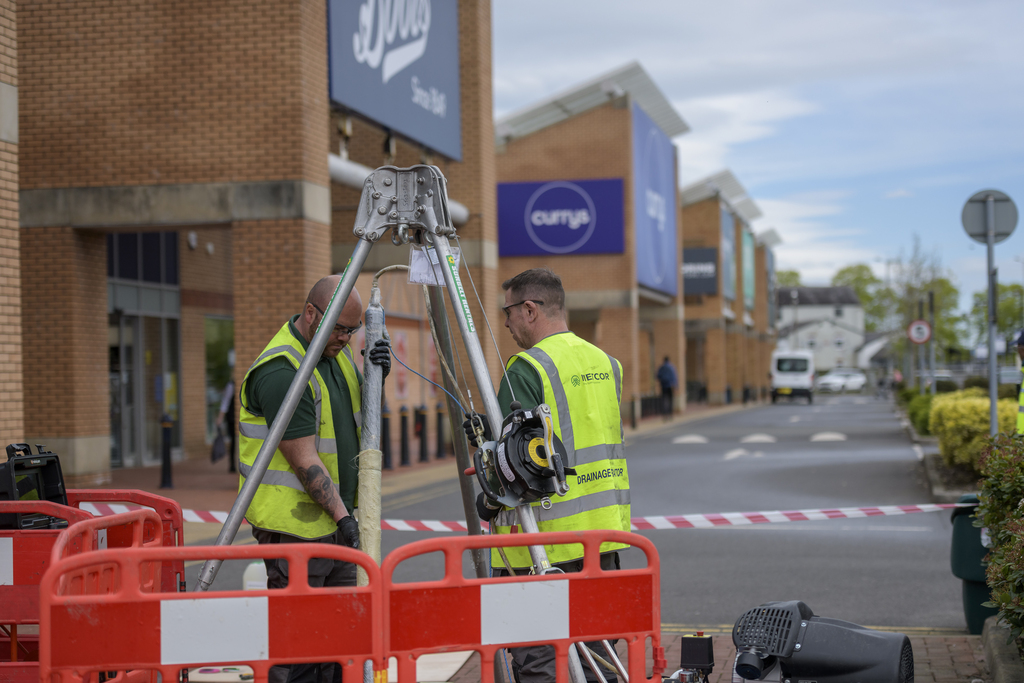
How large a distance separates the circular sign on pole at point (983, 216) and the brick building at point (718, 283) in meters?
34.8

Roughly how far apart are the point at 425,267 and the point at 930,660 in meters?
3.78

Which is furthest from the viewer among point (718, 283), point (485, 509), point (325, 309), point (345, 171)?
point (718, 283)

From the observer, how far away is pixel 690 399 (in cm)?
5397

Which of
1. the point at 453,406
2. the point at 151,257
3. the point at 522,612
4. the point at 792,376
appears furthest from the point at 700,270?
the point at 522,612

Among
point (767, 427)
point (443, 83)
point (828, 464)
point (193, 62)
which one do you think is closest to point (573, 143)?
point (767, 427)

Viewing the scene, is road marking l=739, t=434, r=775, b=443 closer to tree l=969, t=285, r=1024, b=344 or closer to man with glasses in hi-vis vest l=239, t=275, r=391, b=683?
man with glasses in hi-vis vest l=239, t=275, r=391, b=683

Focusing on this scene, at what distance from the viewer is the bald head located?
4.21 meters

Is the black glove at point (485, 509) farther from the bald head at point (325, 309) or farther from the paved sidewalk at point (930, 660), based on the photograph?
the paved sidewalk at point (930, 660)

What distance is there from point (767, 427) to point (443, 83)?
1543 cm

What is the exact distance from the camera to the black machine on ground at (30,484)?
3.92 m

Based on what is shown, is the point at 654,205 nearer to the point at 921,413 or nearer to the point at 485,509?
the point at 921,413

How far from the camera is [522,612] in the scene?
10.2 feet

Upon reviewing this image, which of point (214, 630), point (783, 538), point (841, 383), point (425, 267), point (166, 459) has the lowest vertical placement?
point (841, 383)

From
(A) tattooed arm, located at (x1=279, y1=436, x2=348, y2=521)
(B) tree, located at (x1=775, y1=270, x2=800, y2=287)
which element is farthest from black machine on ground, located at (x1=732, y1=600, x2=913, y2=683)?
(B) tree, located at (x1=775, y1=270, x2=800, y2=287)
